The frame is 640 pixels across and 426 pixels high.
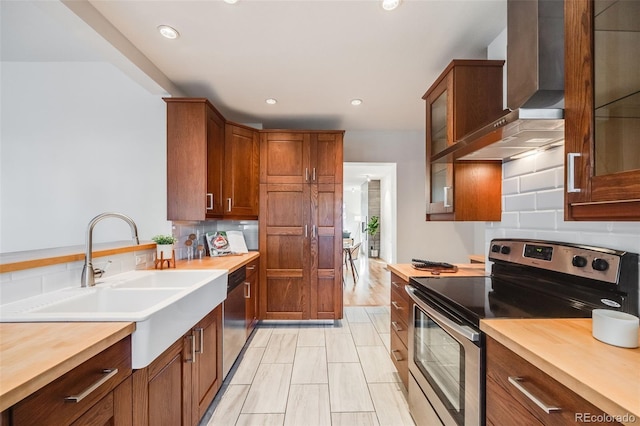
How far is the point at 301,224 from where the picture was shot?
318 centimetres

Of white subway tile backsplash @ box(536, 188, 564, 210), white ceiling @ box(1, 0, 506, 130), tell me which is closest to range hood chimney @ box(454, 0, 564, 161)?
white subway tile backsplash @ box(536, 188, 564, 210)

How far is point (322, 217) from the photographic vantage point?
10.4 ft

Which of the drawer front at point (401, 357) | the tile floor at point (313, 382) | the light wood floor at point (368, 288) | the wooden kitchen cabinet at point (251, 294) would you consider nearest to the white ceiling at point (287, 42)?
the wooden kitchen cabinet at point (251, 294)

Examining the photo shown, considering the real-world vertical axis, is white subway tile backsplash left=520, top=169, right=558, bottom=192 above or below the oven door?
above

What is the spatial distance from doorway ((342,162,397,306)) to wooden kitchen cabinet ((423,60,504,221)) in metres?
1.52

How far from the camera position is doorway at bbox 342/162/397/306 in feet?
13.8

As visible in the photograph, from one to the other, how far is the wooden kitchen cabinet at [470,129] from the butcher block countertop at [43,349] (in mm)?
1867

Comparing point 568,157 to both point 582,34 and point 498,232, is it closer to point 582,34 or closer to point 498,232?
point 582,34

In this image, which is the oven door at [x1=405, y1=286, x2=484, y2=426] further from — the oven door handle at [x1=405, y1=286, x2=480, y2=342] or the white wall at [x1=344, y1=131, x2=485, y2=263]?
the white wall at [x1=344, y1=131, x2=485, y2=263]

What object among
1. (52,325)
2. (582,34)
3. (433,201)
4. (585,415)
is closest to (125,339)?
(52,325)

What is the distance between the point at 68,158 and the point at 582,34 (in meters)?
3.35

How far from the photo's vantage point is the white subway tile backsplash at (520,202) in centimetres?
152

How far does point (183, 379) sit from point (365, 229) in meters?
7.99

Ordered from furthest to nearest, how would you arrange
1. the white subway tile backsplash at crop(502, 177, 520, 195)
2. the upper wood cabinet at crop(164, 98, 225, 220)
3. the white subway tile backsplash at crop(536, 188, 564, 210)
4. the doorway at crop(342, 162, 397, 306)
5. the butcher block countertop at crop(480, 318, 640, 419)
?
the doorway at crop(342, 162, 397, 306) < the upper wood cabinet at crop(164, 98, 225, 220) < the white subway tile backsplash at crop(502, 177, 520, 195) < the white subway tile backsplash at crop(536, 188, 564, 210) < the butcher block countertop at crop(480, 318, 640, 419)
